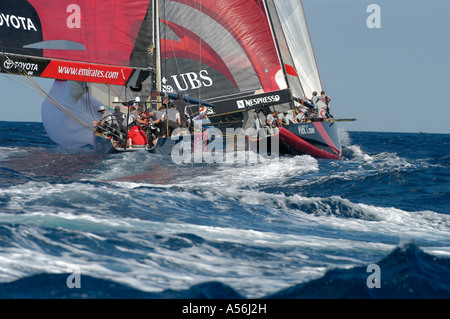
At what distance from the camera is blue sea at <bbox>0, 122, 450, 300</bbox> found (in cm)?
378

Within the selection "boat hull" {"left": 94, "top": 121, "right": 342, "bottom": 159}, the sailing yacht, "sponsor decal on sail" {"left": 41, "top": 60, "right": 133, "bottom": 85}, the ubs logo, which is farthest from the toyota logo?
the ubs logo

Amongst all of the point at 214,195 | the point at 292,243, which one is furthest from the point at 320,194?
the point at 292,243

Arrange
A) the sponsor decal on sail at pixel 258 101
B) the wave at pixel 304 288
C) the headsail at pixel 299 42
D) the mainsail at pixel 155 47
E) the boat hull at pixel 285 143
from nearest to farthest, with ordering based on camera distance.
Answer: the wave at pixel 304 288 < the boat hull at pixel 285 143 < the mainsail at pixel 155 47 < the sponsor decal on sail at pixel 258 101 < the headsail at pixel 299 42

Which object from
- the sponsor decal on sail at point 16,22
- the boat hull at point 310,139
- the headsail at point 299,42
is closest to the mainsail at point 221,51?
the boat hull at point 310,139

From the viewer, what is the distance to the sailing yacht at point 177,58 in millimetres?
14203

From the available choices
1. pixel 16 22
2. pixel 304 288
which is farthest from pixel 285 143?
pixel 304 288

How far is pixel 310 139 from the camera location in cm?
1479

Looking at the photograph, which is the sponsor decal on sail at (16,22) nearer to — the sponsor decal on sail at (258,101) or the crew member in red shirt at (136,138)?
the crew member in red shirt at (136,138)

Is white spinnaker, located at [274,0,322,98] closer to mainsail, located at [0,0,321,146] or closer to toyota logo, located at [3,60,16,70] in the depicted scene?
mainsail, located at [0,0,321,146]

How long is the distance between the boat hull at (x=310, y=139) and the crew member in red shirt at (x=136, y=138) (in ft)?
12.0

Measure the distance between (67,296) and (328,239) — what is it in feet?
9.90

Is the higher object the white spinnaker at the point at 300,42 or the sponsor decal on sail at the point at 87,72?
the white spinnaker at the point at 300,42

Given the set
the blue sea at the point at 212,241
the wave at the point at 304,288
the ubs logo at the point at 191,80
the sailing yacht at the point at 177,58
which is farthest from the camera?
the ubs logo at the point at 191,80
